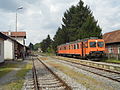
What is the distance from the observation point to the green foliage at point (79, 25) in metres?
32.7

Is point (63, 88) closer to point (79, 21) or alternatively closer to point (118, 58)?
point (118, 58)

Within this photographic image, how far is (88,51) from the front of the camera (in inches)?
870

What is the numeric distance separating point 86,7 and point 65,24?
11.9m

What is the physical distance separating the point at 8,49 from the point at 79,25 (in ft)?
88.3

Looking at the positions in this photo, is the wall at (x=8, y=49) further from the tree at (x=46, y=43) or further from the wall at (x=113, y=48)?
the tree at (x=46, y=43)

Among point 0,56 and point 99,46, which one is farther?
point 99,46

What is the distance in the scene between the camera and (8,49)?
96.8ft

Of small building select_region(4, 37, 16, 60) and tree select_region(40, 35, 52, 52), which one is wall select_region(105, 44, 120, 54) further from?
tree select_region(40, 35, 52, 52)

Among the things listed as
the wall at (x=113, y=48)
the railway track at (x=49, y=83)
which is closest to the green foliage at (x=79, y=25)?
the wall at (x=113, y=48)

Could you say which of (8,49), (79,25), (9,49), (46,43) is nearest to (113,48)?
(9,49)

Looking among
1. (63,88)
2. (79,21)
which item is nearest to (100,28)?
(79,21)

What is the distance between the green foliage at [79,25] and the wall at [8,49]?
1429 centimetres

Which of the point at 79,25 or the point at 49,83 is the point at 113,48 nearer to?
the point at 79,25

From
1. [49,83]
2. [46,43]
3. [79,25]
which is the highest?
[79,25]
